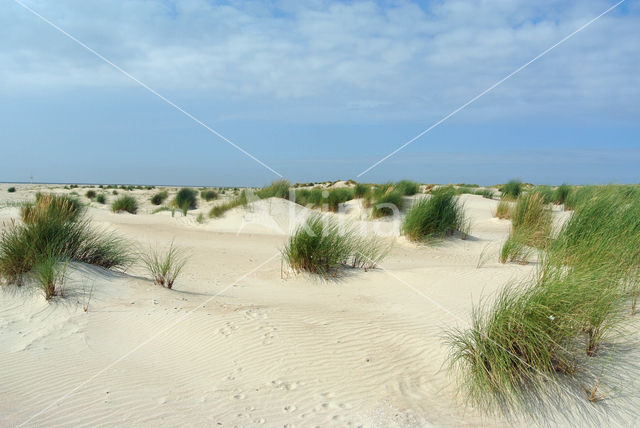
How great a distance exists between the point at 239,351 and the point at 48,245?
334 centimetres

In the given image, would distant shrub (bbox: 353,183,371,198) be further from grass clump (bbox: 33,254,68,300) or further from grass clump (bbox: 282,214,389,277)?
grass clump (bbox: 33,254,68,300)

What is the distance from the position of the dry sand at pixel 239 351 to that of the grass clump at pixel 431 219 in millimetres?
3983

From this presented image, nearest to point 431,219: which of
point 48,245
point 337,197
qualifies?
point 337,197

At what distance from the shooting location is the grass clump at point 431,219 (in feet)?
37.8

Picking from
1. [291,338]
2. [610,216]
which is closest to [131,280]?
[291,338]

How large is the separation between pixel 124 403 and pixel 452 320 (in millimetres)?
3703

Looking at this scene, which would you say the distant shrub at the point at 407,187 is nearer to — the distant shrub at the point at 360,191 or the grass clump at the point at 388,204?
the distant shrub at the point at 360,191

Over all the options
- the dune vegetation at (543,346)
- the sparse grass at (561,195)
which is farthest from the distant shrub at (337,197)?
the dune vegetation at (543,346)

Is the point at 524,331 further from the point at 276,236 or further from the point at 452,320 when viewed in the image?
the point at 276,236

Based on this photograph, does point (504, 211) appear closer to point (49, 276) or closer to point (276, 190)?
point (276, 190)

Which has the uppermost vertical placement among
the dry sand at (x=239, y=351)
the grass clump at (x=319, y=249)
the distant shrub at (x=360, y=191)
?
the distant shrub at (x=360, y=191)

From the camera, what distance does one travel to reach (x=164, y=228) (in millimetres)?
14945

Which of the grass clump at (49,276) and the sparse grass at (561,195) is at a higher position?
the sparse grass at (561,195)

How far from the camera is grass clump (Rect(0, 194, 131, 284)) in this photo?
5383 mm
